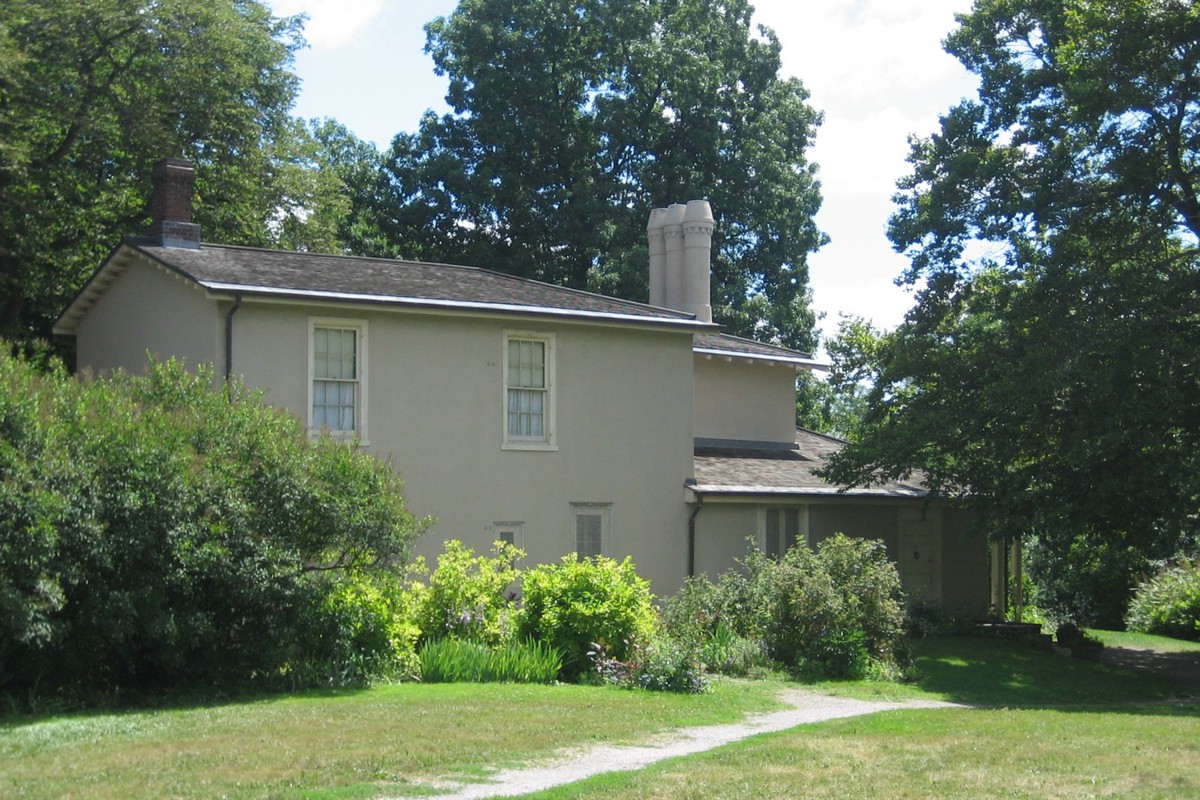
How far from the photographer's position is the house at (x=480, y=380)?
2145cm

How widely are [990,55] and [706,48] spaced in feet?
60.6

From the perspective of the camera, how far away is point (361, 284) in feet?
73.8

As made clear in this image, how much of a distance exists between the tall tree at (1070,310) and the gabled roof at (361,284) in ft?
16.1

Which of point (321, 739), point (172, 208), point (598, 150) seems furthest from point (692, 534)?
point (598, 150)

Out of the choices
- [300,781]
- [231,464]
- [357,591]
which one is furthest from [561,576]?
[300,781]

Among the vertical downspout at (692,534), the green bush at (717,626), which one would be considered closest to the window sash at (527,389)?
the vertical downspout at (692,534)

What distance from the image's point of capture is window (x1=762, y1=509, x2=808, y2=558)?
88.5ft

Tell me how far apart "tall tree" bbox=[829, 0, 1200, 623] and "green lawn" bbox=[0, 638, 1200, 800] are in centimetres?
676

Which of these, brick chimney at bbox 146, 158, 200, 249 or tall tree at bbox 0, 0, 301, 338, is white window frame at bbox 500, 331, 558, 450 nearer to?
brick chimney at bbox 146, 158, 200, 249

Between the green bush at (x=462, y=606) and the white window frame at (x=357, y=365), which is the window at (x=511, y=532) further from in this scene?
the green bush at (x=462, y=606)

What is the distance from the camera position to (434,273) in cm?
2500

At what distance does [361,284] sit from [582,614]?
7488 mm

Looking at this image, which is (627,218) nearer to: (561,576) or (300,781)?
(561,576)

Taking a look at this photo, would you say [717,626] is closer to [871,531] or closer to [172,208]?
[871,531]
